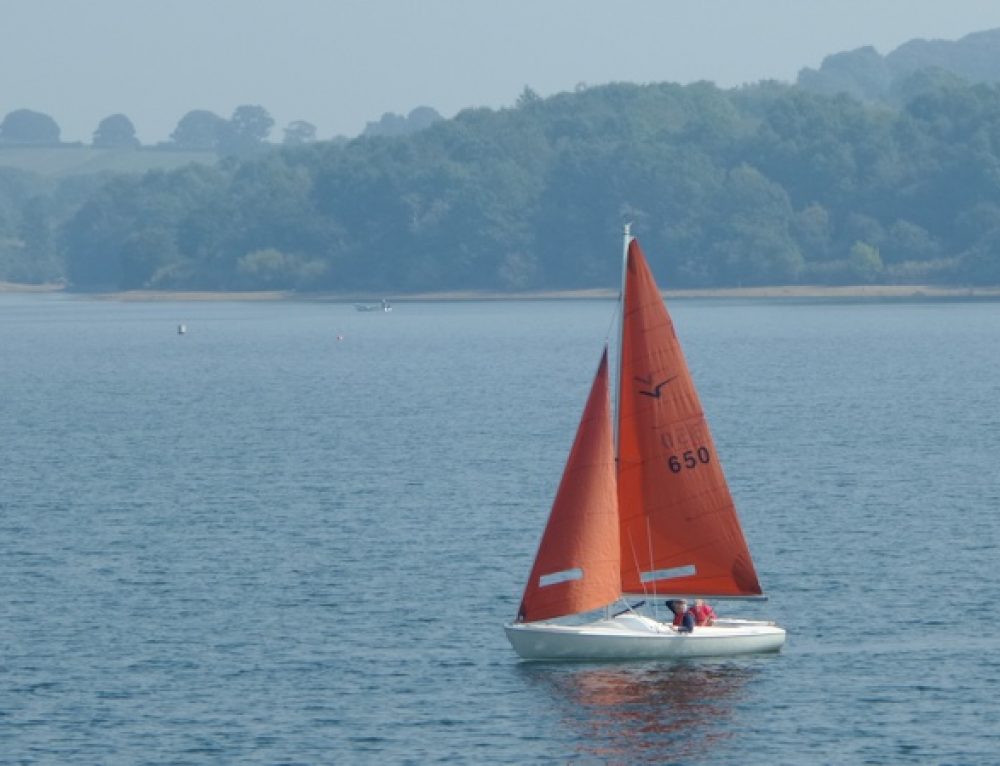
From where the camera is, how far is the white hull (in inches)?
2148

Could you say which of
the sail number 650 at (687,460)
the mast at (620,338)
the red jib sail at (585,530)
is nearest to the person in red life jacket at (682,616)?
the red jib sail at (585,530)

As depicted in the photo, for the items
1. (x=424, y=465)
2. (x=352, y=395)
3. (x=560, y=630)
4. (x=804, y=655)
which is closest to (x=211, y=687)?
(x=560, y=630)

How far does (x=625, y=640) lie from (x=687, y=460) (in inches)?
178

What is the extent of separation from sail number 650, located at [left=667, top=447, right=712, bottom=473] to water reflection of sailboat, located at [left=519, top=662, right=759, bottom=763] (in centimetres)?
485

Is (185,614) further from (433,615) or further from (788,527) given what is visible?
(788,527)

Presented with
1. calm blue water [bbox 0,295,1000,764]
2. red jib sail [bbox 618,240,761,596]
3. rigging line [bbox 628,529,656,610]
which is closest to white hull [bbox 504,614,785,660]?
calm blue water [bbox 0,295,1000,764]

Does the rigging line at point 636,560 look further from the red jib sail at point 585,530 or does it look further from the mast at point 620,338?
the mast at point 620,338

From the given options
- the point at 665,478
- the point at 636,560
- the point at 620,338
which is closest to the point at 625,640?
the point at 636,560

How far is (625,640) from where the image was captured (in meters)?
54.6

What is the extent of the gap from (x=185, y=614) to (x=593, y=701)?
16275 millimetres

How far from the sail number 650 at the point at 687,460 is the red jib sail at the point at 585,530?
1426 mm

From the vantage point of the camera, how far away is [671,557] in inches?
2165

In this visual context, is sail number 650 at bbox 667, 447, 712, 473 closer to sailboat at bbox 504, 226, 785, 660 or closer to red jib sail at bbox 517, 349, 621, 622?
sailboat at bbox 504, 226, 785, 660

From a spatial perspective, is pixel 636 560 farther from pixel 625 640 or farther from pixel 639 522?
pixel 625 640
